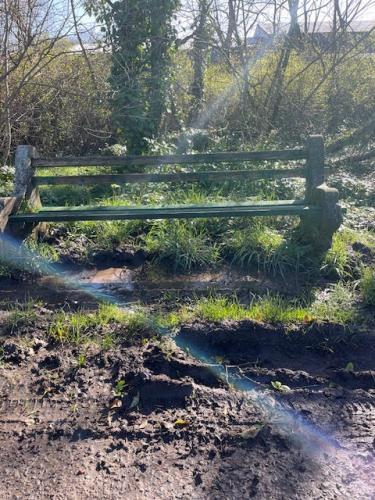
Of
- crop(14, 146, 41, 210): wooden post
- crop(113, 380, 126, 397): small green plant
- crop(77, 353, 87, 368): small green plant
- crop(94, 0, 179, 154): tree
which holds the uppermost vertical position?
crop(94, 0, 179, 154): tree

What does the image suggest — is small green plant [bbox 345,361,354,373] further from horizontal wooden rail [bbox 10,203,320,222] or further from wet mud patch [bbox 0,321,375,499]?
horizontal wooden rail [bbox 10,203,320,222]

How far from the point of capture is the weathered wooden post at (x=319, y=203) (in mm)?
4379

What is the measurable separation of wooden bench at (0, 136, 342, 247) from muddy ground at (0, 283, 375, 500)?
125cm

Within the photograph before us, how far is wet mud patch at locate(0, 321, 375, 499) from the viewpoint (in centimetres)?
226

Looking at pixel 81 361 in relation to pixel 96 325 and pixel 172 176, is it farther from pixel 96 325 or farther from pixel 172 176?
pixel 172 176

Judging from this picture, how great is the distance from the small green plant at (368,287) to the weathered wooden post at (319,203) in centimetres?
49

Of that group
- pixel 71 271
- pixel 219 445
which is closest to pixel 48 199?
pixel 71 271

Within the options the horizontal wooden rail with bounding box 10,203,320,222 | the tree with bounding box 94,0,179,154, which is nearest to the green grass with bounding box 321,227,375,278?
the horizontal wooden rail with bounding box 10,203,320,222

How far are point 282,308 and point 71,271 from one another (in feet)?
6.44

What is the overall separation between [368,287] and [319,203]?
2.94ft

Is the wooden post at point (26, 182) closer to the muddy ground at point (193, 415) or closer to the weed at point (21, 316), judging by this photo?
the weed at point (21, 316)

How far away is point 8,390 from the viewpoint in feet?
9.46

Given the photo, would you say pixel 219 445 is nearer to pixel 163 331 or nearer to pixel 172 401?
pixel 172 401

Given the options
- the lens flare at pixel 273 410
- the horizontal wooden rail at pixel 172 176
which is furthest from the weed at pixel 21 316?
the horizontal wooden rail at pixel 172 176
